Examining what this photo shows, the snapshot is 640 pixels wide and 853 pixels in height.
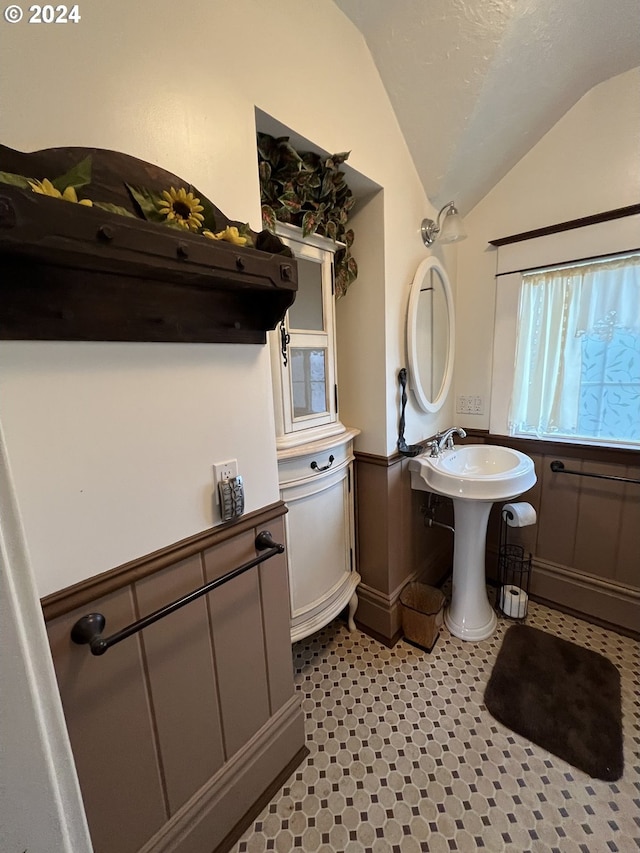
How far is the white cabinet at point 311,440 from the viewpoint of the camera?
4.29 ft

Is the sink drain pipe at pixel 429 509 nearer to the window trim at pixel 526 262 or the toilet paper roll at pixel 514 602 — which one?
the toilet paper roll at pixel 514 602

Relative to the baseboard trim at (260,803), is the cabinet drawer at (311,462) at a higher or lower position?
higher

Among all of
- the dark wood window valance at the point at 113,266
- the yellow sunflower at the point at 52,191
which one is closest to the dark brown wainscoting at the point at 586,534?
the dark wood window valance at the point at 113,266

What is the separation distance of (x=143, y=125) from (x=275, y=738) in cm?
171

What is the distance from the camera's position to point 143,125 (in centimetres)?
73

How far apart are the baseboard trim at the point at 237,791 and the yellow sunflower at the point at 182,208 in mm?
1449

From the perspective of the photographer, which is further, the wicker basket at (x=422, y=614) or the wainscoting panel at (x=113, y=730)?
the wicker basket at (x=422, y=614)

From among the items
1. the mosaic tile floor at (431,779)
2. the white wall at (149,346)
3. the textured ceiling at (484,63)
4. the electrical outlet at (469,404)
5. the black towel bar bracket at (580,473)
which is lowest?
the mosaic tile floor at (431,779)

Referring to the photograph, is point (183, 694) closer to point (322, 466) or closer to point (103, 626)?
point (103, 626)

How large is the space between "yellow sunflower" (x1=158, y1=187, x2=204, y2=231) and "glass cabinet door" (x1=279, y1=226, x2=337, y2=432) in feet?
1.74

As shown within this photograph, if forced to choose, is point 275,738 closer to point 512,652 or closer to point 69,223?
point 512,652

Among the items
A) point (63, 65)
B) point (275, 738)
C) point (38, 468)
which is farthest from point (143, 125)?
point (275, 738)

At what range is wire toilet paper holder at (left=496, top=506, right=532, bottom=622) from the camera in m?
1.79

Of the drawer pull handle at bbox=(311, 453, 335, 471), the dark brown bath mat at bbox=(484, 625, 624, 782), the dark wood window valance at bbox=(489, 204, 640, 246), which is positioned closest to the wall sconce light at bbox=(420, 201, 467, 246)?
the dark wood window valance at bbox=(489, 204, 640, 246)
